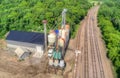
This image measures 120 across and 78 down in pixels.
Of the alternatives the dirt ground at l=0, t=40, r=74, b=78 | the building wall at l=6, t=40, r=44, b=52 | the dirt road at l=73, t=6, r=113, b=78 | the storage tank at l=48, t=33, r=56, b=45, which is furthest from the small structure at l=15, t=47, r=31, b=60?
the dirt road at l=73, t=6, r=113, b=78

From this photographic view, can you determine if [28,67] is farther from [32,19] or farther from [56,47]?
[32,19]

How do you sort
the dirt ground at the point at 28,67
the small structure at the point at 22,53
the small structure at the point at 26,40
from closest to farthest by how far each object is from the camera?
the dirt ground at the point at 28,67, the small structure at the point at 22,53, the small structure at the point at 26,40

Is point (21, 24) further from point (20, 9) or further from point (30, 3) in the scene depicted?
point (30, 3)

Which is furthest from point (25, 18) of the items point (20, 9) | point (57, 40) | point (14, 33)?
point (57, 40)

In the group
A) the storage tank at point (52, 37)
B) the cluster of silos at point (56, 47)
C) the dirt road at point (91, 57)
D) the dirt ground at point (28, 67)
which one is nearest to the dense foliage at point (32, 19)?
the dirt road at point (91, 57)

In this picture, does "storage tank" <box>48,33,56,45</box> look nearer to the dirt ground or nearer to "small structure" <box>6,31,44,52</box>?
"small structure" <box>6,31,44,52</box>

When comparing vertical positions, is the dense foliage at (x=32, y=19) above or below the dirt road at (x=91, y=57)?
above

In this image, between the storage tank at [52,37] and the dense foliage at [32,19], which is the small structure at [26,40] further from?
→ the dense foliage at [32,19]
